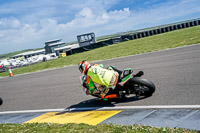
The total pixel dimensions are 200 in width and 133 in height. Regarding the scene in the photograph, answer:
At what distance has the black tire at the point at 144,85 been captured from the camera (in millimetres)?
6555

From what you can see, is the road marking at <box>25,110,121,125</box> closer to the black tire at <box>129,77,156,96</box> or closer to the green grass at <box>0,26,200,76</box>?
the black tire at <box>129,77,156,96</box>

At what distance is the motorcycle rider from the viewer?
22.2 ft

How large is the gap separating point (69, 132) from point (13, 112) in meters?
4.25

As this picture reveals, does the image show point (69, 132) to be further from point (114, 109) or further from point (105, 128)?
point (114, 109)

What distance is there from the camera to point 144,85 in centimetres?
658

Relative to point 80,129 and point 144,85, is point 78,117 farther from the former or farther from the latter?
point 144,85

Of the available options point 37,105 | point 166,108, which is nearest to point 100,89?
point 166,108

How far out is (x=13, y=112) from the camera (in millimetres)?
8539

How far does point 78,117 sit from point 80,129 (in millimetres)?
1362

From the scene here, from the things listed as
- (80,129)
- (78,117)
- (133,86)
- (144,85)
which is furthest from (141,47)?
(80,129)

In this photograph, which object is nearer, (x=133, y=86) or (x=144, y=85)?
(x=144, y=85)

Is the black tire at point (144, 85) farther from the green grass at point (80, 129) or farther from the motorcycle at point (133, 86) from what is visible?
the green grass at point (80, 129)

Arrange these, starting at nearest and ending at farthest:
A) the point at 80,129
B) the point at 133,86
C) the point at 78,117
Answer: the point at 80,129
the point at 78,117
the point at 133,86

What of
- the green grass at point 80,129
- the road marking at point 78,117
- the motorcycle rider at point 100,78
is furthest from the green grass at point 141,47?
the green grass at point 80,129
